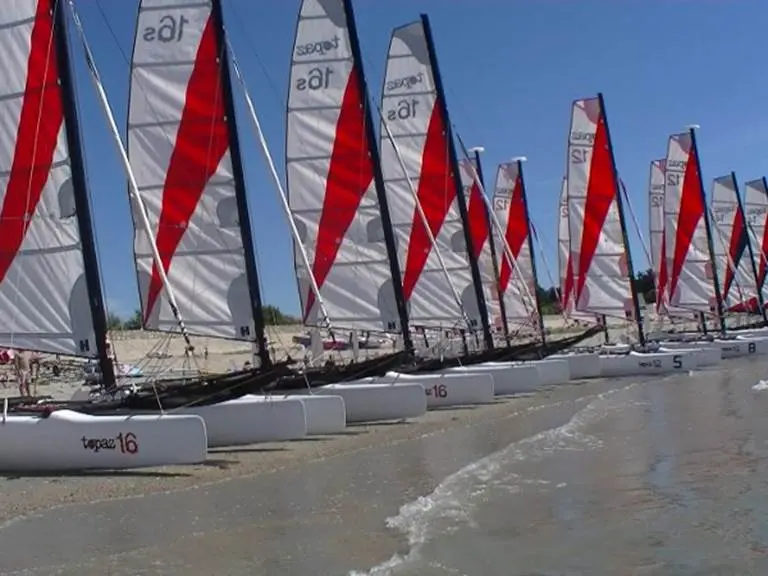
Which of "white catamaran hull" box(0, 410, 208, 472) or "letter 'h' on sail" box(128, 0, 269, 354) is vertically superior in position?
"letter 'h' on sail" box(128, 0, 269, 354)

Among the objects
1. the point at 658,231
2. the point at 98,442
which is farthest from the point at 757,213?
the point at 98,442

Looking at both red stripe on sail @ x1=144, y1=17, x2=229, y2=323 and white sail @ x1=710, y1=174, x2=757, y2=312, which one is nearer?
red stripe on sail @ x1=144, y1=17, x2=229, y2=323

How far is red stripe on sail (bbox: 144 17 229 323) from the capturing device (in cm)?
1470

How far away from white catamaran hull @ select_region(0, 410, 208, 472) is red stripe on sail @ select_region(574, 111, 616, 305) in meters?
18.7

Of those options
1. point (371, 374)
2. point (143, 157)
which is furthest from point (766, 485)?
point (143, 157)

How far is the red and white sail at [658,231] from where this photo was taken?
3272cm

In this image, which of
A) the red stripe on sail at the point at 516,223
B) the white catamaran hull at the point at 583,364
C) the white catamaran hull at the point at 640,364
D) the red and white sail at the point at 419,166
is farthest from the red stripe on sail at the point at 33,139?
the red stripe on sail at the point at 516,223

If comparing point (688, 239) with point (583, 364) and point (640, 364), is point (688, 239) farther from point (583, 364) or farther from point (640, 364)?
point (583, 364)

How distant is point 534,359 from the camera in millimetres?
22500

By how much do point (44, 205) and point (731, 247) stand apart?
29.9 metres

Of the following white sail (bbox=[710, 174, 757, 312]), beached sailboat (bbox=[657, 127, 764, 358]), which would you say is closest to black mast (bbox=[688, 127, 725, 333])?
beached sailboat (bbox=[657, 127, 764, 358])

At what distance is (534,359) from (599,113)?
28.1ft

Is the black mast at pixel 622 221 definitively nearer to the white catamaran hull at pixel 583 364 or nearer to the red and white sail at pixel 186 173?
the white catamaran hull at pixel 583 364

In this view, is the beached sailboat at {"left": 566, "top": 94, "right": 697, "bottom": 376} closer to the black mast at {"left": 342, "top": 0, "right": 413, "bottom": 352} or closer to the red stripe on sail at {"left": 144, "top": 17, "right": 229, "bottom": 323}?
the black mast at {"left": 342, "top": 0, "right": 413, "bottom": 352}
